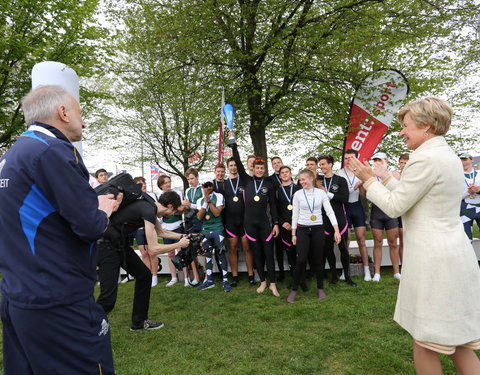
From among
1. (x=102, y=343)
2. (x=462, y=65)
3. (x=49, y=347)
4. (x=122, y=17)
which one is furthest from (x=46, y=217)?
(x=462, y=65)

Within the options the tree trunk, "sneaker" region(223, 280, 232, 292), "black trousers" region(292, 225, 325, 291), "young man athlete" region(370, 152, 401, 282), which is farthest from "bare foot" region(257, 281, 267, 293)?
the tree trunk

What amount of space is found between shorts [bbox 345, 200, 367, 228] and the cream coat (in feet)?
12.6

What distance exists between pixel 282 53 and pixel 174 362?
784 cm

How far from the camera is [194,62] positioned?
349 inches

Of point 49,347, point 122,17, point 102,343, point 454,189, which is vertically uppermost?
point 122,17

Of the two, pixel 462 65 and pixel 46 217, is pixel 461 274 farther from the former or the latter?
pixel 462 65

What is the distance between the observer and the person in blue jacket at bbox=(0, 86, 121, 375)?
1422mm

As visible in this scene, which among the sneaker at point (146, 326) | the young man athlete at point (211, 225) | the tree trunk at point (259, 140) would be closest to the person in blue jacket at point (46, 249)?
the sneaker at point (146, 326)

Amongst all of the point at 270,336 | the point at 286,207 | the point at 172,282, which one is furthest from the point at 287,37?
the point at 270,336

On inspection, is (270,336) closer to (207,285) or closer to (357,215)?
(207,285)

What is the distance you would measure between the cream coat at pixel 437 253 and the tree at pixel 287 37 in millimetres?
6799

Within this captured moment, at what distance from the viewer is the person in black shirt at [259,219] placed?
530 centimetres

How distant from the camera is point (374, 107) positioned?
8320 mm

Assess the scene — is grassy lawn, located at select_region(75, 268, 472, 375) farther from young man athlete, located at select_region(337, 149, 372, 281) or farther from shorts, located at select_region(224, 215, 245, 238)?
shorts, located at select_region(224, 215, 245, 238)
